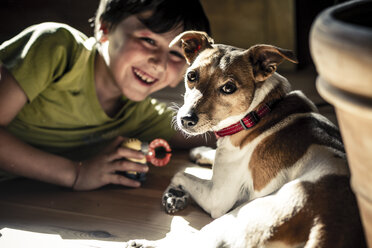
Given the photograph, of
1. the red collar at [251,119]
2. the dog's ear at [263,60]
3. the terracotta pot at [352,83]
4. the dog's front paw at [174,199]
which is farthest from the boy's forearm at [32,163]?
the terracotta pot at [352,83]

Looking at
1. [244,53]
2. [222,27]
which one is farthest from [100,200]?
[222,27]

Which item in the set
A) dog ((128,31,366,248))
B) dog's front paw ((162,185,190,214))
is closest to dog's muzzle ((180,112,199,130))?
dog ((128,31,366,248))

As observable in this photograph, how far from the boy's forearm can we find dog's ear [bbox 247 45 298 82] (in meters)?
1.14

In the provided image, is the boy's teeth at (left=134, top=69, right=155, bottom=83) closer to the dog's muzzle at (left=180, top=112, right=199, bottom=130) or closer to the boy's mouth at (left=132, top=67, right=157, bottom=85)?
the boy's mouth at (left=132, top=67, right=157, bottom=85)

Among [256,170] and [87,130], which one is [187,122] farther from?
[87,130]

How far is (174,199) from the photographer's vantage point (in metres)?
2.14

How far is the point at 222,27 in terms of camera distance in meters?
4.84

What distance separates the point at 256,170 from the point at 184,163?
924 mm

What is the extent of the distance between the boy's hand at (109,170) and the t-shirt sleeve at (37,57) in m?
0.49

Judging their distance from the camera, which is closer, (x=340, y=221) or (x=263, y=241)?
(x=340, y=221)

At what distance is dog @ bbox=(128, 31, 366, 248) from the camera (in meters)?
1.50

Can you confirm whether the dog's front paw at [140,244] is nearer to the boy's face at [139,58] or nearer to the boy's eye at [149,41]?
the boy's face at [139,58]

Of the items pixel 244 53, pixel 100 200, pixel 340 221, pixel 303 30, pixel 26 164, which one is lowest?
pixel 303 30

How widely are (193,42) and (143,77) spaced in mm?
533
